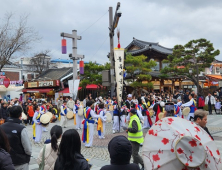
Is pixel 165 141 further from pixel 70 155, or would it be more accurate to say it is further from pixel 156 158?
pixel 70 155

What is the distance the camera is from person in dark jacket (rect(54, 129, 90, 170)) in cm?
261

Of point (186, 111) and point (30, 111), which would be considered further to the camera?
point (30, 111)

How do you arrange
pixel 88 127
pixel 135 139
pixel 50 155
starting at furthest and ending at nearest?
1. pixel 88 127
2. pixel 135 139
3. pixel 50 155

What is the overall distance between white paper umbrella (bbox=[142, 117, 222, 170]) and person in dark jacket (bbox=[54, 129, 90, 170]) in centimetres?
78

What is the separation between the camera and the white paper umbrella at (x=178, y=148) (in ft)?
6.47

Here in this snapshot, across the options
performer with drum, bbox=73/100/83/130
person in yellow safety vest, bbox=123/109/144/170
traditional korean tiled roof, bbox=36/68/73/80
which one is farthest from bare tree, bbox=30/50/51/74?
person in yellow safety vest, bbox=123/109/144/170

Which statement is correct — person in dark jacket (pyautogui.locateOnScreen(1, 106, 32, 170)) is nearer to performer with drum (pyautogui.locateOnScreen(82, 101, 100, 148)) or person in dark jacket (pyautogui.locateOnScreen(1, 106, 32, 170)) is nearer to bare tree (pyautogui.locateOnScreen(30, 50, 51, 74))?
performer with drum (pyautogui.locateOnScreen(82, 101, 100, 148))

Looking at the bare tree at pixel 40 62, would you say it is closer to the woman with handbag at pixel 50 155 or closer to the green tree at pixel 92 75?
the green tree at pixel 92 75

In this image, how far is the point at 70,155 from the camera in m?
2.63

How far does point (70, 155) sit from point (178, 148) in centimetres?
119

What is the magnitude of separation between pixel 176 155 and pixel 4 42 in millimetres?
19030

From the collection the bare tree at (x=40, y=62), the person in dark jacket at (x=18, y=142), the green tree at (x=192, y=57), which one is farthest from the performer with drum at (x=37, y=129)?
the bare tree at (x=40, y=62)

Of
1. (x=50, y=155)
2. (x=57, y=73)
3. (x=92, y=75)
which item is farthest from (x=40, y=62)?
(x=50, y=155)

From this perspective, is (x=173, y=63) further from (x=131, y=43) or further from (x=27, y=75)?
(x=27, y=75)
